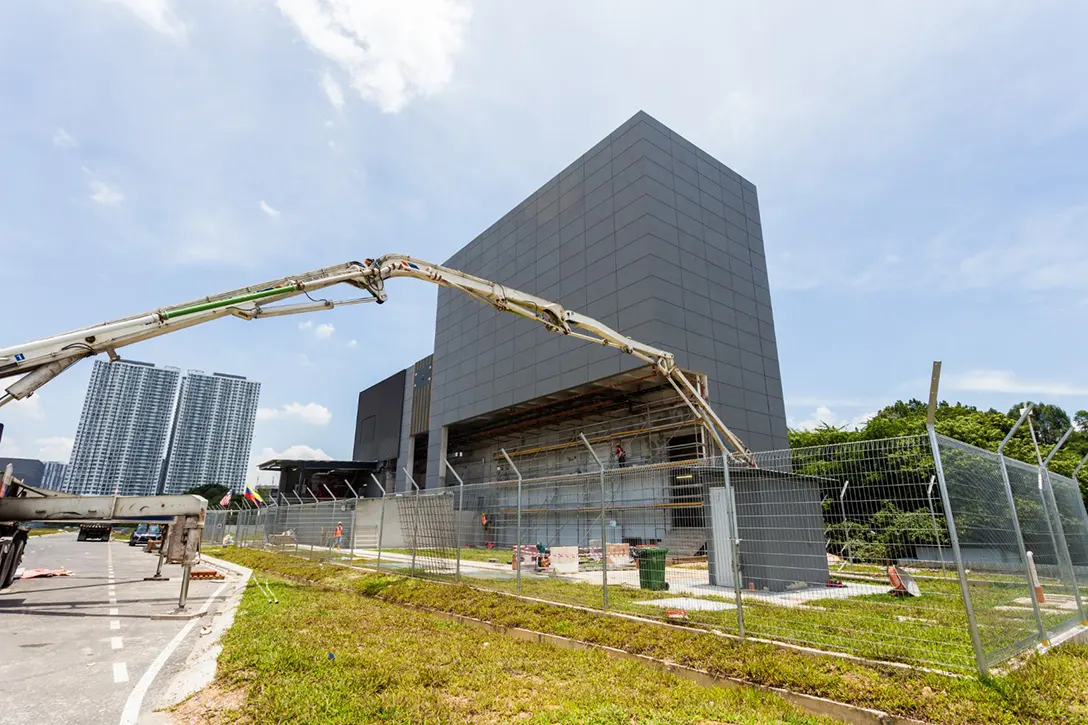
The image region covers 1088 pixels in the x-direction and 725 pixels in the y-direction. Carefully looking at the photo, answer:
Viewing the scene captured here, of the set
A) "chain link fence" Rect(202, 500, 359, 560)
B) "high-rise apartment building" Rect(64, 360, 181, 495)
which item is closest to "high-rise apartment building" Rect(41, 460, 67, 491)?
A: "high-rise apartment building" Rect(64, 360, 181, 495)

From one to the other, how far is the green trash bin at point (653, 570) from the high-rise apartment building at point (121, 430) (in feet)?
384

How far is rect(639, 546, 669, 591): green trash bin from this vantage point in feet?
38.6

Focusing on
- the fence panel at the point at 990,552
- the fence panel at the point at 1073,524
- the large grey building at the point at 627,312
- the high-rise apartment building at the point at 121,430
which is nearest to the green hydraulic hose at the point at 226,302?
the fence panel at the point at 990,552

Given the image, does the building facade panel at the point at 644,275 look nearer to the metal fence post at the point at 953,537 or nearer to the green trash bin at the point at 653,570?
the green trash bin at the point at 653,570

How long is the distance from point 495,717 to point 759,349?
28660 mm

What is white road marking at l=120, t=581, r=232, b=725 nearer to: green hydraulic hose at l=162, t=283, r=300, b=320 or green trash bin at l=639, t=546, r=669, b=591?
green hydraulic hose at l=162, t=283, r=300, b=320

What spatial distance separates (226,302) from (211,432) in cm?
12793

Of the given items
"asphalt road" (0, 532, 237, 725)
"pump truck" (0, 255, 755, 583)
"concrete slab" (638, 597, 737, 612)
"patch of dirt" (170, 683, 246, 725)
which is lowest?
"asphalt road" (0, 532, 237, 725)

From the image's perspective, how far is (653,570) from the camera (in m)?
11.8

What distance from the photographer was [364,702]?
4.59 metres

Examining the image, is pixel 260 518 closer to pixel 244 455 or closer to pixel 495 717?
pixel 495 717

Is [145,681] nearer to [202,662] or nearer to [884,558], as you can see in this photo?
[202,662]

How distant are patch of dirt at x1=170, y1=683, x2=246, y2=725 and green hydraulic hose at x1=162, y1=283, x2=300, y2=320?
7.79 m

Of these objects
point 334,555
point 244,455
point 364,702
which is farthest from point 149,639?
point 244,455
